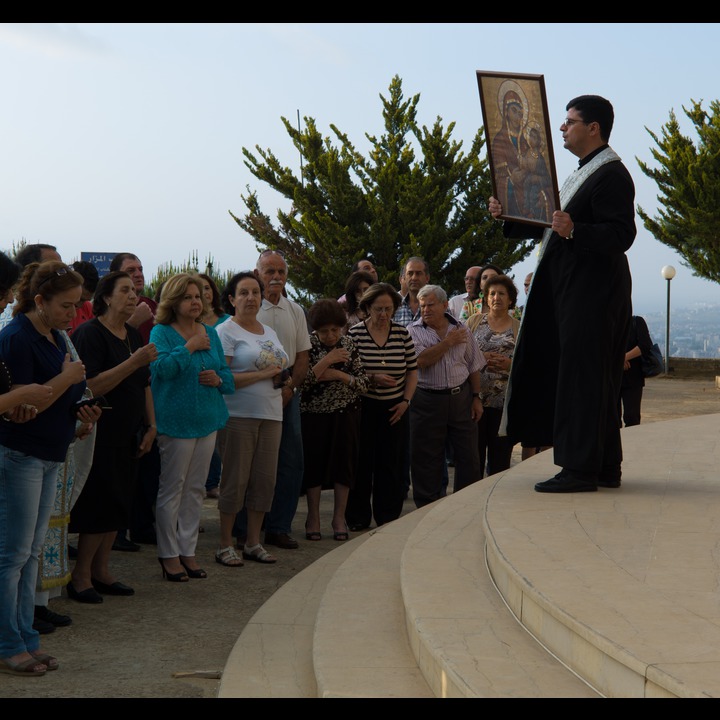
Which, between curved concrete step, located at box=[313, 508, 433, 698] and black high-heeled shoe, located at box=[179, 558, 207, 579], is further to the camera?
black high-heeled shoe, located at box=[179, 558, 207, 579]

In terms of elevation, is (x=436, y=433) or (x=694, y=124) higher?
(x=694, y=124)

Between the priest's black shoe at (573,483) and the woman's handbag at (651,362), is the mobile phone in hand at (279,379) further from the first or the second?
the woman's handbag at (651,362)

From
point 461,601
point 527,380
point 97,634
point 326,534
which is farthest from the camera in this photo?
point 326,534

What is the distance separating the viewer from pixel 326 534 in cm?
812

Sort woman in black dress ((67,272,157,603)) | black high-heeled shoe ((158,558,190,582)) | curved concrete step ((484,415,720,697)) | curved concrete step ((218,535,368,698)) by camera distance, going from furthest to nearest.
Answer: black high-heeled shoe ((158,558,190,582)), woman in black dress ((67,272,157,603)), curved concrete step ((218,535,368,698)), curved concrete step ((484,415,720,697))

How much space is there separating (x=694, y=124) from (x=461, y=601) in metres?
34.8

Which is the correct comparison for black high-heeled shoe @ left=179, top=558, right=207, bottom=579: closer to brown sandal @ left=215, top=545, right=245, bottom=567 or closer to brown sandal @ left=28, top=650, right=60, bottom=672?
brown sandal @ left=215, top=545, right=245, bottom=567

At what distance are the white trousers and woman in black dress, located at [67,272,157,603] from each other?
23 centimetres

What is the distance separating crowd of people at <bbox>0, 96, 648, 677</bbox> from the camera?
4980 millimetres

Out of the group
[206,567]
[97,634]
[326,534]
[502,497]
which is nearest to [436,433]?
[326,534]

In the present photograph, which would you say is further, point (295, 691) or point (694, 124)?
point (694, 124)

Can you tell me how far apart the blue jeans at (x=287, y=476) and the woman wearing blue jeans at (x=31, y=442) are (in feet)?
9.04

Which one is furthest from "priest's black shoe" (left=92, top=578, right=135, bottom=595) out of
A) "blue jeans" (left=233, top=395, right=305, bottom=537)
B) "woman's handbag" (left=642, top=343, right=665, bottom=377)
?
"woman's handbag" (left=642, top=343, right=665, bottom=377)

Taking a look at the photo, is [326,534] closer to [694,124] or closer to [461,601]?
[461,601]
